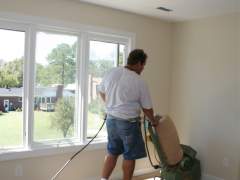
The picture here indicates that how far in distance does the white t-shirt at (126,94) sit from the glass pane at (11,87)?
110cm

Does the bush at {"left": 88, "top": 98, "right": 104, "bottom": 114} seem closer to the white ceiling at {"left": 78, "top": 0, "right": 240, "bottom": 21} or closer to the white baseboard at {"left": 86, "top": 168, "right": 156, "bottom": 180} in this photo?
the white baseboard at {"left": 86, "top": 168, "right": 156, "bottom": 180}

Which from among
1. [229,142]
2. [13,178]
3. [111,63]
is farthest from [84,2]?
[229,142]

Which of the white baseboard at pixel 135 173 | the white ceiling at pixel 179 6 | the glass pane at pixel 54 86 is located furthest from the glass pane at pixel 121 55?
the white baseboard at pixel 135 173

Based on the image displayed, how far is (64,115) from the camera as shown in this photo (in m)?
4.20

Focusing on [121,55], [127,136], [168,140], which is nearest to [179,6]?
[121,55]

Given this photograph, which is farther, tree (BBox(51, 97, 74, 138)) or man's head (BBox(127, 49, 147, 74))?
tree (BBox(51, 97, 74, 138))

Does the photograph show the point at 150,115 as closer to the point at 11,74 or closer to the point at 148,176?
the point at 11,74

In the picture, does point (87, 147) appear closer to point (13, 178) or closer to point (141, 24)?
point (13, 178)

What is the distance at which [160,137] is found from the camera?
143 inches

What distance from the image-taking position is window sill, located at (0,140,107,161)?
3.59 metres

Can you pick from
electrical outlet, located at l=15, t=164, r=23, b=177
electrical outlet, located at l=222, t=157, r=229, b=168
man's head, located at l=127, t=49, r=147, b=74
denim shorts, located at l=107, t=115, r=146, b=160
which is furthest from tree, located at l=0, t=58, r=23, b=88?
electrical outlet, located at l=222, t=157, r=229, b=168

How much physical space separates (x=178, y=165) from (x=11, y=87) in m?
2.23

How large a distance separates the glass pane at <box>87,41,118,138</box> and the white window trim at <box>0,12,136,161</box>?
11cm

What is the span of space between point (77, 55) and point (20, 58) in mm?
774
